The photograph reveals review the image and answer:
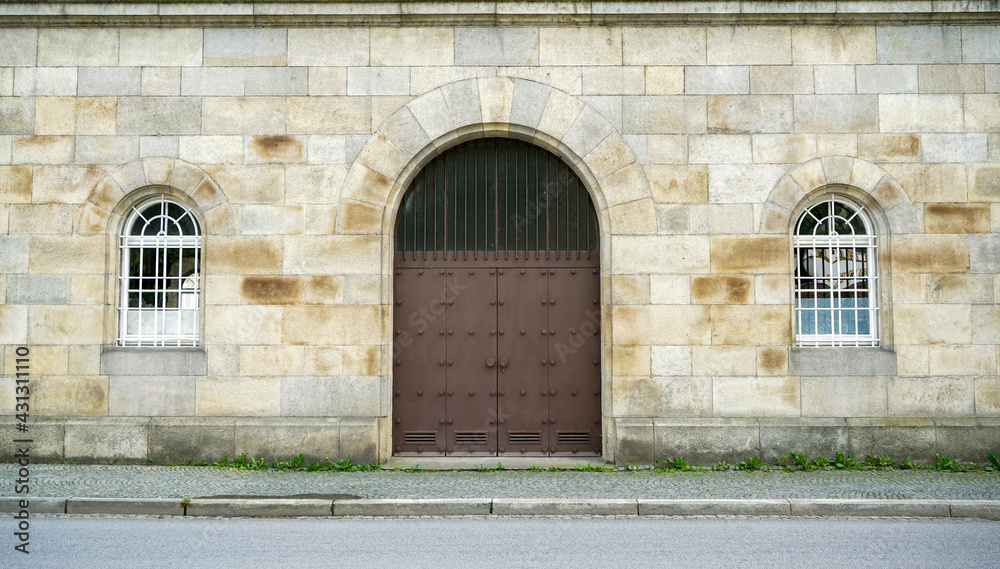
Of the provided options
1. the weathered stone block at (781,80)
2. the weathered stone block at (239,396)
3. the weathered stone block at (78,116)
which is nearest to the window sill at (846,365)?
the weathered stone block at (781,80)

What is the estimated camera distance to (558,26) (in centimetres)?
946

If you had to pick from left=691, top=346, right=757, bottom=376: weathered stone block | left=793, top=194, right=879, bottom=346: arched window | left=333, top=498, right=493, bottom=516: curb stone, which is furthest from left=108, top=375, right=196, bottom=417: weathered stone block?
left=793, top=194, right=879, bottom=346: arched window

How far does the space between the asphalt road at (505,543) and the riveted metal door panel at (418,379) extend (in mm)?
2605

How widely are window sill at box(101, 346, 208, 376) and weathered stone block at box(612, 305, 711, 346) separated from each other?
4.89 meters

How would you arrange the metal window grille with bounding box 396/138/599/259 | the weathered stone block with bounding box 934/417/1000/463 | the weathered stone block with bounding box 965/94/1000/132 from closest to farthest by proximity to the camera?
the weathered stone block with bounding box 934/417/1000/463, the weathered stone block with bounding box 965/94/1000/132, the metal window grille with bounding box 396/138/599/259

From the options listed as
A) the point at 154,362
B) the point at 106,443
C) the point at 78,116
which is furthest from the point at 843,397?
the point at 78,116

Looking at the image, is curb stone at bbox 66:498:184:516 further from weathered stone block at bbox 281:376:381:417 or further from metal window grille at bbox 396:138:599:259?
metal window grille at bbox 396:138:599:259

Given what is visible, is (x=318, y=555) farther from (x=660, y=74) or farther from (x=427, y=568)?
(x=660, y=74)

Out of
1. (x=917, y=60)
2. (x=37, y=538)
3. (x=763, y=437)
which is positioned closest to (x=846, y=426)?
(x=763, y=437)

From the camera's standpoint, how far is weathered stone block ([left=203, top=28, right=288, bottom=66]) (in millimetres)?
9445

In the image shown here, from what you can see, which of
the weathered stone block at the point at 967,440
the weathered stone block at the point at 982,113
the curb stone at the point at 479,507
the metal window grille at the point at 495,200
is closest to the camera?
the curb stone at the point at 479,507

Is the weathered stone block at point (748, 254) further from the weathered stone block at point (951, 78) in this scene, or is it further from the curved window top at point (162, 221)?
the curved window top at point (162, 221)

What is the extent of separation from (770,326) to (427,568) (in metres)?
5.43

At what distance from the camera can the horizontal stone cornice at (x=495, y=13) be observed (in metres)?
9.30
